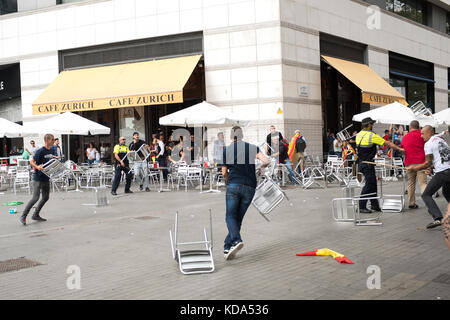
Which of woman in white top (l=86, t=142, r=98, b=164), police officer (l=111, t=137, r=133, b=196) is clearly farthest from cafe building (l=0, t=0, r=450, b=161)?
police officer (l=111, t=137, r=133, b=196)

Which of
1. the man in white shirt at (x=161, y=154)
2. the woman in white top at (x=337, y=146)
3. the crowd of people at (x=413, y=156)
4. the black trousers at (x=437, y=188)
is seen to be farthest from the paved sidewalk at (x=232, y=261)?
the woman in white top at (x=337, y=146)

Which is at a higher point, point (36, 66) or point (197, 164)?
point (36, 66)

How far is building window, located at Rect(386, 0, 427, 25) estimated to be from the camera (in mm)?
25516

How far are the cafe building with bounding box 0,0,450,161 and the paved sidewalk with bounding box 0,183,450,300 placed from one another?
8.07 m

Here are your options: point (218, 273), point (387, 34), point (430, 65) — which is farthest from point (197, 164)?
point (430, 65)

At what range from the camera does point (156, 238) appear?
7.97m

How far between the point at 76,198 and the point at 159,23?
8.78 meters

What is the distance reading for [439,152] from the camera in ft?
26.1

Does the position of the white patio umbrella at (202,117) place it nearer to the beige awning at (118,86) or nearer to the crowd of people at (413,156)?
the beige awning at (118,86)

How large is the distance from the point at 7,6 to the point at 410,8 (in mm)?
21893

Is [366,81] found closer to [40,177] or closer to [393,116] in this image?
[393,116]

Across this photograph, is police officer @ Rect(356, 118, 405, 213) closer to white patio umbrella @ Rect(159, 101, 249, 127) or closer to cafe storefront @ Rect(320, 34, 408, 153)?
white patio umbrella @ Rect(159, 101, 249, 127)

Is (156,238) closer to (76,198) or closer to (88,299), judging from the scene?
(88,299)
